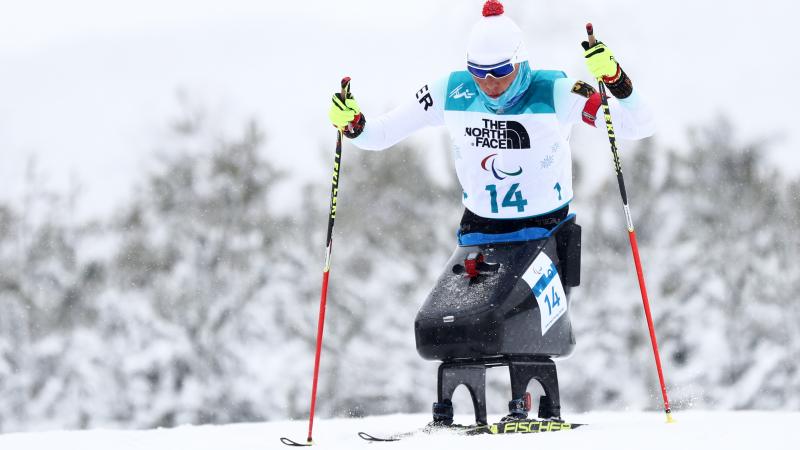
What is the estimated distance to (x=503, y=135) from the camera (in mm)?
6473

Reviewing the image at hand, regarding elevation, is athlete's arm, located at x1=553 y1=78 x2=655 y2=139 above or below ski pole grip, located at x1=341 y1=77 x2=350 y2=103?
below

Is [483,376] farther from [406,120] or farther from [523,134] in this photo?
[406,120]

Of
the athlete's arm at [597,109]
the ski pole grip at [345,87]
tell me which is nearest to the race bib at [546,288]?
the athlete's arm at [597,109]

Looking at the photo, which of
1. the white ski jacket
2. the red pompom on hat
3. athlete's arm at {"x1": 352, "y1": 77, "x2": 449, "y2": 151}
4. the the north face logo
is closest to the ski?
the white ski jacket

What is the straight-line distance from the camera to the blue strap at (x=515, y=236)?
21.5 feet

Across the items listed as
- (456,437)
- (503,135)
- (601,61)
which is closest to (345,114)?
(503,135)

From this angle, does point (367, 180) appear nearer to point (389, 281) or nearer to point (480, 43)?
point (389, 281)

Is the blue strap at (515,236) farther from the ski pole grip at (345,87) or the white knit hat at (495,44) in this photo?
the ski pole grip at (345,87)

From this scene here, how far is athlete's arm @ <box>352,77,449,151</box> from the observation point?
686cm

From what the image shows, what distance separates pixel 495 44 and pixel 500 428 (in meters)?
2.07

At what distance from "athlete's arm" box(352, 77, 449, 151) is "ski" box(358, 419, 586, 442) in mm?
1735

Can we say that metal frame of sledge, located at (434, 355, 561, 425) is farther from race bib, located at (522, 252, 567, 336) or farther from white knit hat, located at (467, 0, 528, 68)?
white knit hat, located at (467, 0, 528, 68)

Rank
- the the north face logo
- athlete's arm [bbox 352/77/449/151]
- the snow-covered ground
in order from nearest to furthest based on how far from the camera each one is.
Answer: the snow-covered ground
the the north face logo
athlete's arm [bbox 352/77/449/151]

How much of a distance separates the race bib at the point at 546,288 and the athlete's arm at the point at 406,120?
3.69ft
